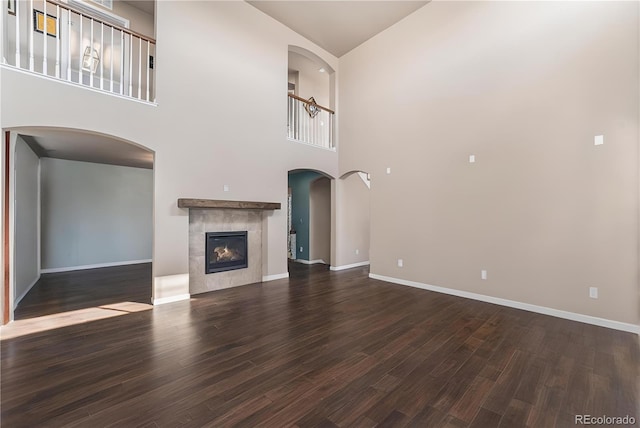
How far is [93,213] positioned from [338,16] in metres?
7.27

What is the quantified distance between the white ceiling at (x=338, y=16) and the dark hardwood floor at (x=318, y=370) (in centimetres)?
543

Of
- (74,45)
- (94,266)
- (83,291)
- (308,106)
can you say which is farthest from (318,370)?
(94,266)

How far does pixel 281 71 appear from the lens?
572 cm

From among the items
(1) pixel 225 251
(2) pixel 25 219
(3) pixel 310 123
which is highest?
(3) pixel 310 123

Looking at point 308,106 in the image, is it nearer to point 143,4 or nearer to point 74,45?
point 143,4

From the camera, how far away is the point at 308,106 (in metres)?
6.71

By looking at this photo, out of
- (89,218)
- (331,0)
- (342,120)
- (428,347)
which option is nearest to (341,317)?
(428,347)

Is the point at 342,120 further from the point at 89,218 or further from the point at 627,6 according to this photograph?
the point at 89,218

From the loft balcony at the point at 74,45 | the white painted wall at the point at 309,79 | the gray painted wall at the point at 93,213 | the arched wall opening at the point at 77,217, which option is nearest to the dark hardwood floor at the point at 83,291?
the arched wall opening at the point at 77,217

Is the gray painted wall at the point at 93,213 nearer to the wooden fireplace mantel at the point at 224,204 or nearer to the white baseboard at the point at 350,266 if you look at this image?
the wooden fireplace mantel at the point at 224,204

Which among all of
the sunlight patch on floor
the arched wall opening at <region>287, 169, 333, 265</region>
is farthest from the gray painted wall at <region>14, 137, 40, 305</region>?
the arched wall opening at <region>287, 169, 333, 265</region>

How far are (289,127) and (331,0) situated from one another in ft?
8.11

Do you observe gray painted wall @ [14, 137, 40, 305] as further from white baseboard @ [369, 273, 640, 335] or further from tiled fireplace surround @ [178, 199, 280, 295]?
white baseboard @ [369, 273, 640, 335]

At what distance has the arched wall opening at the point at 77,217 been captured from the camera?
13.2ft
